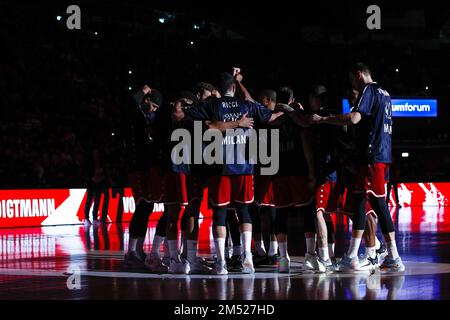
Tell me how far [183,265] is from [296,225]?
9.67 meters

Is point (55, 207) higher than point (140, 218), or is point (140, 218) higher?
A: point (140, 218)

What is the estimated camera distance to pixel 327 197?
9609 millimetres

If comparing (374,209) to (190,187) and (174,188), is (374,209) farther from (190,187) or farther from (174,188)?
(174,188)

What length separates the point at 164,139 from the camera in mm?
9789

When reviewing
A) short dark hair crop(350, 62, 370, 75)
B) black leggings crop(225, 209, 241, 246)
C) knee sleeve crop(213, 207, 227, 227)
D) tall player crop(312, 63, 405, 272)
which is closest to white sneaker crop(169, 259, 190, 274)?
knee sleeve crop(213, 207, 227, 227)

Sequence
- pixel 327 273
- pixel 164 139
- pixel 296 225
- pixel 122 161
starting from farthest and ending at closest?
pixel 122 161, pixel 296 225, pixel 164 139, pixel 327 273

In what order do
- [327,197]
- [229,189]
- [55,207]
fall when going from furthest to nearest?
[55,207], [327,197], [229,189]

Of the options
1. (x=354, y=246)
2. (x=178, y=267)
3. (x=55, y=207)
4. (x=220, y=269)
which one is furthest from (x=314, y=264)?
(x=55, y=207)

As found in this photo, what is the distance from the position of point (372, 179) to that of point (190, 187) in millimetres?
2219

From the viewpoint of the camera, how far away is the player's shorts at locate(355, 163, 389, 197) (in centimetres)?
901

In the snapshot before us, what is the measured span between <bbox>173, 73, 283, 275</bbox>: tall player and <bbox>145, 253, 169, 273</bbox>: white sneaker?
27.5 inches

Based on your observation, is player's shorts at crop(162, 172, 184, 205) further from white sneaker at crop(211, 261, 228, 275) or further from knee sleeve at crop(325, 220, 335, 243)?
knee sleeve at crop(325, 220, 335, 243)
